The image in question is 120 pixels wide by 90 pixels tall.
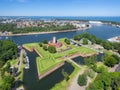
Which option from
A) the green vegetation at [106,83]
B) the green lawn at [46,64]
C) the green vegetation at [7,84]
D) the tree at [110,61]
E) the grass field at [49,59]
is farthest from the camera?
the tree at [110,61]

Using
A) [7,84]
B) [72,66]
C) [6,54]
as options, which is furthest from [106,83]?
[6,54]

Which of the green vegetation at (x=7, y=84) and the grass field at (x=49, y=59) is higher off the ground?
the green vegetation at (x=7, y=84)

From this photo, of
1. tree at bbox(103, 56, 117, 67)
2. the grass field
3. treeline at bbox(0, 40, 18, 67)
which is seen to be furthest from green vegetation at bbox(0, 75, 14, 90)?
tree at bbox(103, 56, 117, 67)

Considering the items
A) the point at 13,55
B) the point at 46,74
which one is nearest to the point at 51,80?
the point at 46,74

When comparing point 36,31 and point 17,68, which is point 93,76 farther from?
point 36,31

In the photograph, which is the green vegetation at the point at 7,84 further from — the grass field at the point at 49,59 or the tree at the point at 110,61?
the tree at the point at 110,61

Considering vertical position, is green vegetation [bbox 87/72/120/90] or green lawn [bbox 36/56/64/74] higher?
green vegetation [bbox 87/72/120/90]

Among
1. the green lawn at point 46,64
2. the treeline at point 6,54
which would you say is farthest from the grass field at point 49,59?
the treeline at point 6,54

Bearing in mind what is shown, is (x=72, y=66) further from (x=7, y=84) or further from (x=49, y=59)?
(x=7, y=84)

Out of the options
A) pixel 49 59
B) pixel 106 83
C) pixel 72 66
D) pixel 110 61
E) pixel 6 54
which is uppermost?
pixel 106 83

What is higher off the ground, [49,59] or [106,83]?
[106,83]

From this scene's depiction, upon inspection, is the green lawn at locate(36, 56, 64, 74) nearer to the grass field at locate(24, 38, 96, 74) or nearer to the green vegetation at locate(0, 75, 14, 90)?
the grass field at locate(24, 38, 96, 74)
